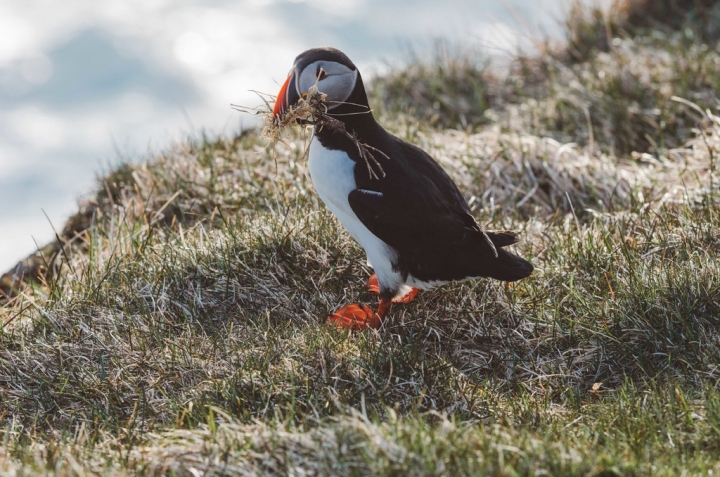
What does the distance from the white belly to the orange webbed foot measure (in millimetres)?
161

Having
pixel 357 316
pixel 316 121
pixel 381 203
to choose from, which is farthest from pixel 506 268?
pixel 316 121

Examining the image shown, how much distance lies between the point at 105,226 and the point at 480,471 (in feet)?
12.5

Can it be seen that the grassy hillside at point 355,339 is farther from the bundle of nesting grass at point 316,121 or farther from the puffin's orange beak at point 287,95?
the puffin's orange beak at point 287,95

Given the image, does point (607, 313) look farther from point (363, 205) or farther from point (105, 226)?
point (105, 226)

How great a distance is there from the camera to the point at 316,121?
371 cm

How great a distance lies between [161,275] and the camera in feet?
13.6

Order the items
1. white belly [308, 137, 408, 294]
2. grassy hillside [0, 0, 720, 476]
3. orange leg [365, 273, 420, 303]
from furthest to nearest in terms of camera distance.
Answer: orange leg [365, 273, 420, 303] → white belly [308, 137, 408, 294] → grassy hillside [0, 0, 720, 476]

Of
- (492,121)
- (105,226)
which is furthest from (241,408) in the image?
(492,121)

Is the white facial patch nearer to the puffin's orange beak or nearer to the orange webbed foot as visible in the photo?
the puffin's orange beak

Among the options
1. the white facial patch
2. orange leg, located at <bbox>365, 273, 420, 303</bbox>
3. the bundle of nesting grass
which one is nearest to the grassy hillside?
orange leg, located at <bbox>365, 273, 420, 303</bbox>

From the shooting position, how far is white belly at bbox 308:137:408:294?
370 cm

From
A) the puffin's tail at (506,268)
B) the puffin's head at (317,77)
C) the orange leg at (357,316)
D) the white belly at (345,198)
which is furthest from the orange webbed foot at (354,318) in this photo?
the puffin's head at (317,77)

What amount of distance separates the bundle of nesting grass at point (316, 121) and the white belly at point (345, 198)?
11cm

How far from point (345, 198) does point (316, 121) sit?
0.41 meters
